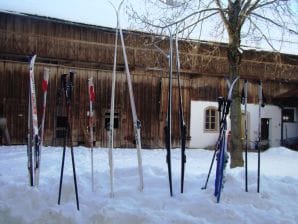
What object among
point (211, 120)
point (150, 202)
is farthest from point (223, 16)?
point (211, 120)

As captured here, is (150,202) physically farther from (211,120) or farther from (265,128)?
(265,128)

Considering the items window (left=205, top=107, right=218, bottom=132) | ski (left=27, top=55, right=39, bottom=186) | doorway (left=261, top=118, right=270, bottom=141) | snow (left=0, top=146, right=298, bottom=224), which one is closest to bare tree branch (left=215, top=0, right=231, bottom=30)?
snow (left=0, top=146, right=298, bottom=224)

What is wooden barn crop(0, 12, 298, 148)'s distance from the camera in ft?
63.3

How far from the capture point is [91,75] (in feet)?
68.3

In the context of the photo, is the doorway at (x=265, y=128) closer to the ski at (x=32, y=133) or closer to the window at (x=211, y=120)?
the window at (x=211, y=120)

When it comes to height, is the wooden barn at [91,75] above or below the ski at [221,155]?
above

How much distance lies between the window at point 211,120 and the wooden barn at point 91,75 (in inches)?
25.5

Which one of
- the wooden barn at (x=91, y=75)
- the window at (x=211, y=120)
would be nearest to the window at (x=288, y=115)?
the wooden barn at (x=91, y=75)

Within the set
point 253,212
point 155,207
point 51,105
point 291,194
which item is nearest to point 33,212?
point 155,207

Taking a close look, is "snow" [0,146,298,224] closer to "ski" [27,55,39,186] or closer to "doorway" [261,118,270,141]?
"ski" [27,55,39,186]

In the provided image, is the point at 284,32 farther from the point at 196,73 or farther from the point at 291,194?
the point at 196,73

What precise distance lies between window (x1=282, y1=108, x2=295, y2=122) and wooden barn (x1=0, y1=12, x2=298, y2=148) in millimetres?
3562

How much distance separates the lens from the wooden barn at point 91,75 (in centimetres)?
1930

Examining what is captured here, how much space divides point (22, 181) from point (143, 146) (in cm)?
1466
